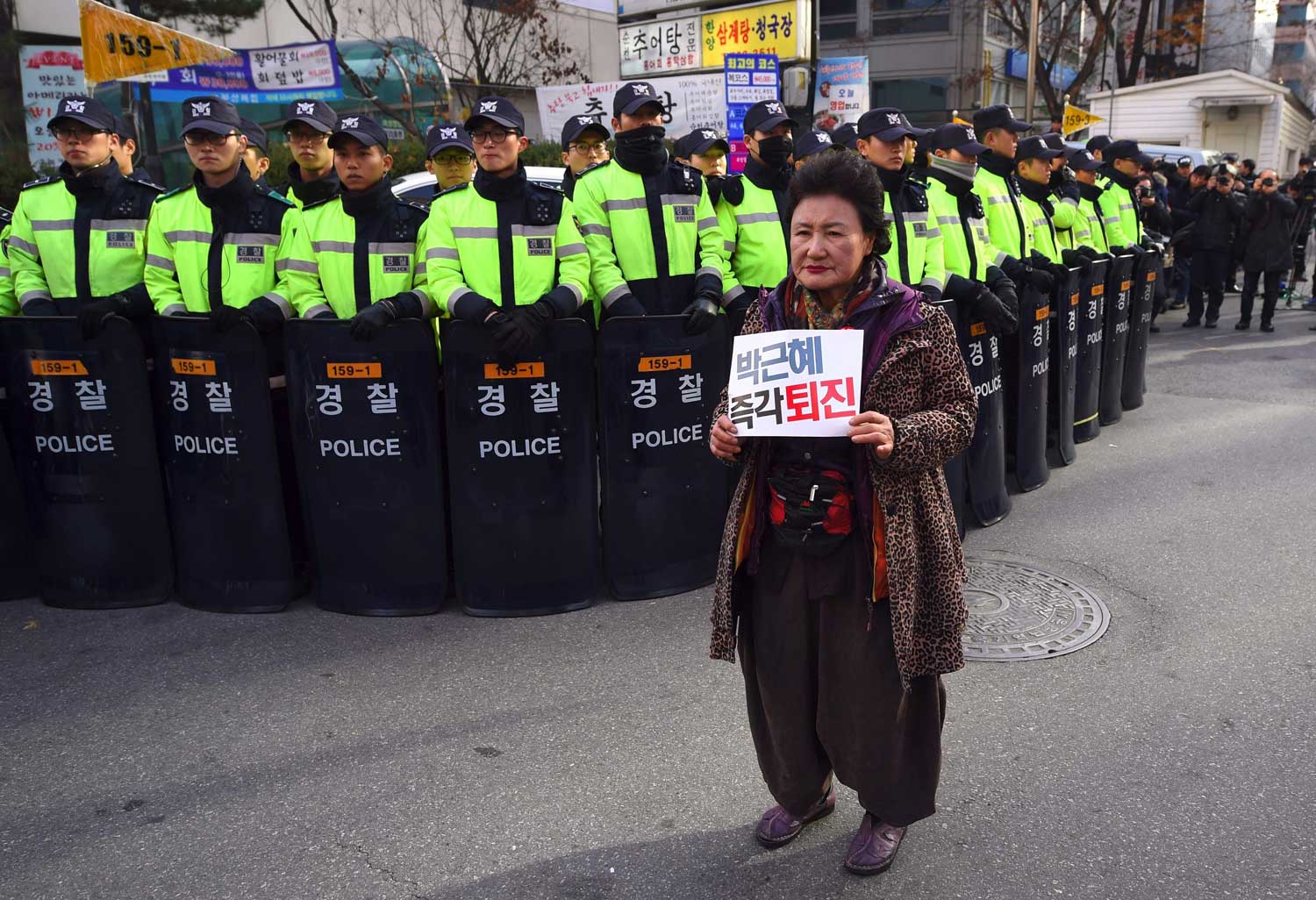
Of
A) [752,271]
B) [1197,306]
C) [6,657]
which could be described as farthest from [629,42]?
[6,657]

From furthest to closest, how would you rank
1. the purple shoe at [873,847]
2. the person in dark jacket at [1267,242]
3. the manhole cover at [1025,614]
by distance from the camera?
the person in dark jacket at [1267,242], the manhole cover at [1025,614], the purple shoe at [873,847]

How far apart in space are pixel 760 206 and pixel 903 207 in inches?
32.1

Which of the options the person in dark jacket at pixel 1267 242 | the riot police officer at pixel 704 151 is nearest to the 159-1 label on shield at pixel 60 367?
the riot police officer at pixel 704 151

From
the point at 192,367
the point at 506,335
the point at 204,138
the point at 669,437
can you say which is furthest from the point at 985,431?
the point at 204,138

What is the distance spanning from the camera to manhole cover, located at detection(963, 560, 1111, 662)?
4504 millimetres

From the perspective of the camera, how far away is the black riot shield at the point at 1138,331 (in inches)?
346

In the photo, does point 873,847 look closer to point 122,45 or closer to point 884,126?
point 884,126

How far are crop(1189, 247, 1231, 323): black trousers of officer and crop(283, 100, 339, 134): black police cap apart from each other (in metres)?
11.4

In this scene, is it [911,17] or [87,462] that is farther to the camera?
[911,17]

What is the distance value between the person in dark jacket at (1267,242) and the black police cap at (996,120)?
24.3ft

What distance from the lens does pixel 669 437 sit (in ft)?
16.6

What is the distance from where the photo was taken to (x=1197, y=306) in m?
13.8

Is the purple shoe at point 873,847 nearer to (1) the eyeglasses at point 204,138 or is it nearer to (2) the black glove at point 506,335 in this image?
(2) the black glove at point 506,335

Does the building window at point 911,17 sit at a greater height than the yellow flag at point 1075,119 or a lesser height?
greater
